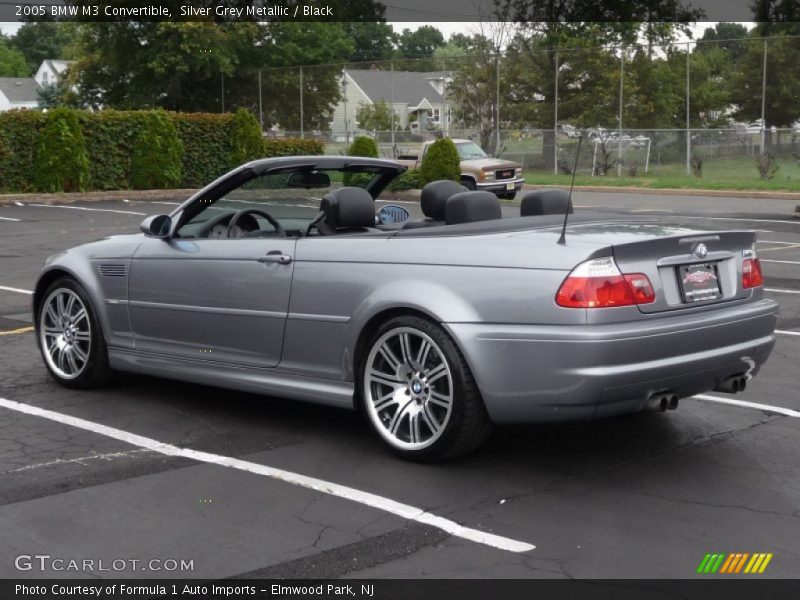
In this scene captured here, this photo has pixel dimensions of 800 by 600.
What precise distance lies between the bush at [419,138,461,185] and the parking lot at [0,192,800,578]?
21.8m

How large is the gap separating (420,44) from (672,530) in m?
116

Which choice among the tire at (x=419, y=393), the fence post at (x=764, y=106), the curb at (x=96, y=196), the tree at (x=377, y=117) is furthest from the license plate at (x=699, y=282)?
the tree at (x=377, y=117)

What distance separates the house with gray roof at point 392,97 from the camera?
41.3m

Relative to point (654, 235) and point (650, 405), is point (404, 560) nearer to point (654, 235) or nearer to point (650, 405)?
point (650, 405)

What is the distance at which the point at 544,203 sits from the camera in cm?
630

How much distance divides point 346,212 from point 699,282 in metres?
1.93

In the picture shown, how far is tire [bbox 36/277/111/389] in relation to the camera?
6.99 metres

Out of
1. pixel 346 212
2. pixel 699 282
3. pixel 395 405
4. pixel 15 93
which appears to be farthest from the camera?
pixel 15 93

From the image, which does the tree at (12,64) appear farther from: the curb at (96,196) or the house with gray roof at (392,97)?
the curb at (96,196)

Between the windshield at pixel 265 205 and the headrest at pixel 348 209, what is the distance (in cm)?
18

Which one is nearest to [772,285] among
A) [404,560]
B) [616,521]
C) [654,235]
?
[654,235]

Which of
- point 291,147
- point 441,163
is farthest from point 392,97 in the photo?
point 441,163

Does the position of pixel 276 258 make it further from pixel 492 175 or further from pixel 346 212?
pixel 492 175

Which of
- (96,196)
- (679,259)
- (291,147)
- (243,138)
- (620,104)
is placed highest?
(620,104)
